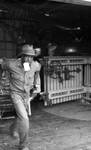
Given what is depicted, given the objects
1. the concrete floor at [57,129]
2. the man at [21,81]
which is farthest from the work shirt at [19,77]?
the concrete floor at [57,129]

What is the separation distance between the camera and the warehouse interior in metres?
4.81

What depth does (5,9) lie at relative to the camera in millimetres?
6859

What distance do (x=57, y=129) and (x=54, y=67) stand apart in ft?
7.75

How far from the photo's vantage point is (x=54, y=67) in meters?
6.80

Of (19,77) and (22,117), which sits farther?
(19,77)

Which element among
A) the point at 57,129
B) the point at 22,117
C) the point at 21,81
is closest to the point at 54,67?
the point at 57,129

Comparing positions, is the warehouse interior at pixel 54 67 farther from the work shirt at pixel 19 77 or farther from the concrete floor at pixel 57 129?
the work shirt at pixel 19 77

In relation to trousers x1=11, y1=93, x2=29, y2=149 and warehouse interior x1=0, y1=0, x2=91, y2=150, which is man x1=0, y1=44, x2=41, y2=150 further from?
warehouse interior x1=0, y1=0, x2=91, y2=150

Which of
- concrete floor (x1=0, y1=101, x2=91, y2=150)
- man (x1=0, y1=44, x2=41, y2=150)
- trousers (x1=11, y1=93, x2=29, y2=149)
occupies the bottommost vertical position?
concrete floor (x1=0, y1=101, x2=91, y2=150)

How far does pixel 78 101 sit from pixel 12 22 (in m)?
3.40

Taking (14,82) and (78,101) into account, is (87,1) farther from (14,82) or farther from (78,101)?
(78,101)

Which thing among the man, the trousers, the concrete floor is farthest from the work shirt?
the concrete floor

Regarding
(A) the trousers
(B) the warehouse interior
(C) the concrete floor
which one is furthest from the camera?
(B) the warehouse interior

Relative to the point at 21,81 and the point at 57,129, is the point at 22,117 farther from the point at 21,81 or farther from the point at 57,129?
the point at 57,129
